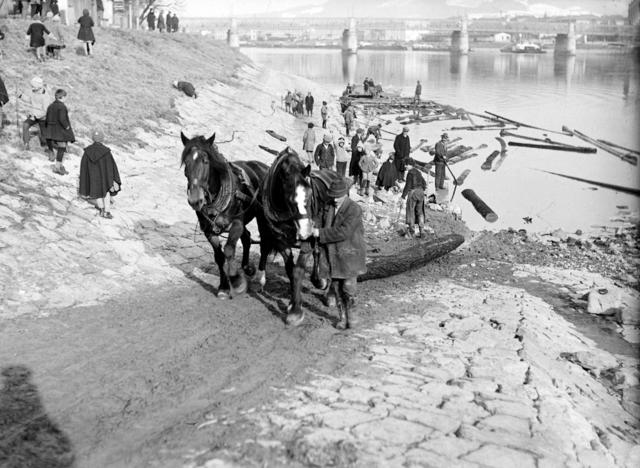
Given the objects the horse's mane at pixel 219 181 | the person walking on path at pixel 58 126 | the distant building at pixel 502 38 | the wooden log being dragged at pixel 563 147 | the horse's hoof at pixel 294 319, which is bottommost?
the horse's hoof at pixel 294 319

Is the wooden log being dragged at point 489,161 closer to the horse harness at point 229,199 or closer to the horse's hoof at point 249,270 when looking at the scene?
the horse's hoof at point 249,270

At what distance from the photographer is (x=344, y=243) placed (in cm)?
877

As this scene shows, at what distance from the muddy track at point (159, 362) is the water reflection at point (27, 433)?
0.10 metres

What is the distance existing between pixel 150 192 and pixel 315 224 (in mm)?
7348

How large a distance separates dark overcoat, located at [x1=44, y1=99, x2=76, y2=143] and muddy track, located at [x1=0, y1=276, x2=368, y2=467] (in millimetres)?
5580

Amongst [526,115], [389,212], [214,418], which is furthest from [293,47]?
[214,418]

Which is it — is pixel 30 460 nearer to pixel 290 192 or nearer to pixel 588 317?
pixel 290 192

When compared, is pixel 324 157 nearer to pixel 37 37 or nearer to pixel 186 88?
pixel 37 37

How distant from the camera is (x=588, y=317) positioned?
1152 centimetres

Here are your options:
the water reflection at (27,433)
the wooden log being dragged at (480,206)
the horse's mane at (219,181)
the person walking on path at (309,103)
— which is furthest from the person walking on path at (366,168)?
the person walking on path at (309,103)

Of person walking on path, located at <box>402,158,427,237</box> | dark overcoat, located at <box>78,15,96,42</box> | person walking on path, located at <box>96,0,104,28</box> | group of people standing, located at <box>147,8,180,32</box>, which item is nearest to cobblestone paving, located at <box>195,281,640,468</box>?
person walking on path, located at <box>402,158,427,237</box>

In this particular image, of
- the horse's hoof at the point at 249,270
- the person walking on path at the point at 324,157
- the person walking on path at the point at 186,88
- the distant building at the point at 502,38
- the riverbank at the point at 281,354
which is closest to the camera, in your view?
the riverbank at the point at 281,354

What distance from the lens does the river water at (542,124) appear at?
21.9 meters

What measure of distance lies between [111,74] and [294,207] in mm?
18915
